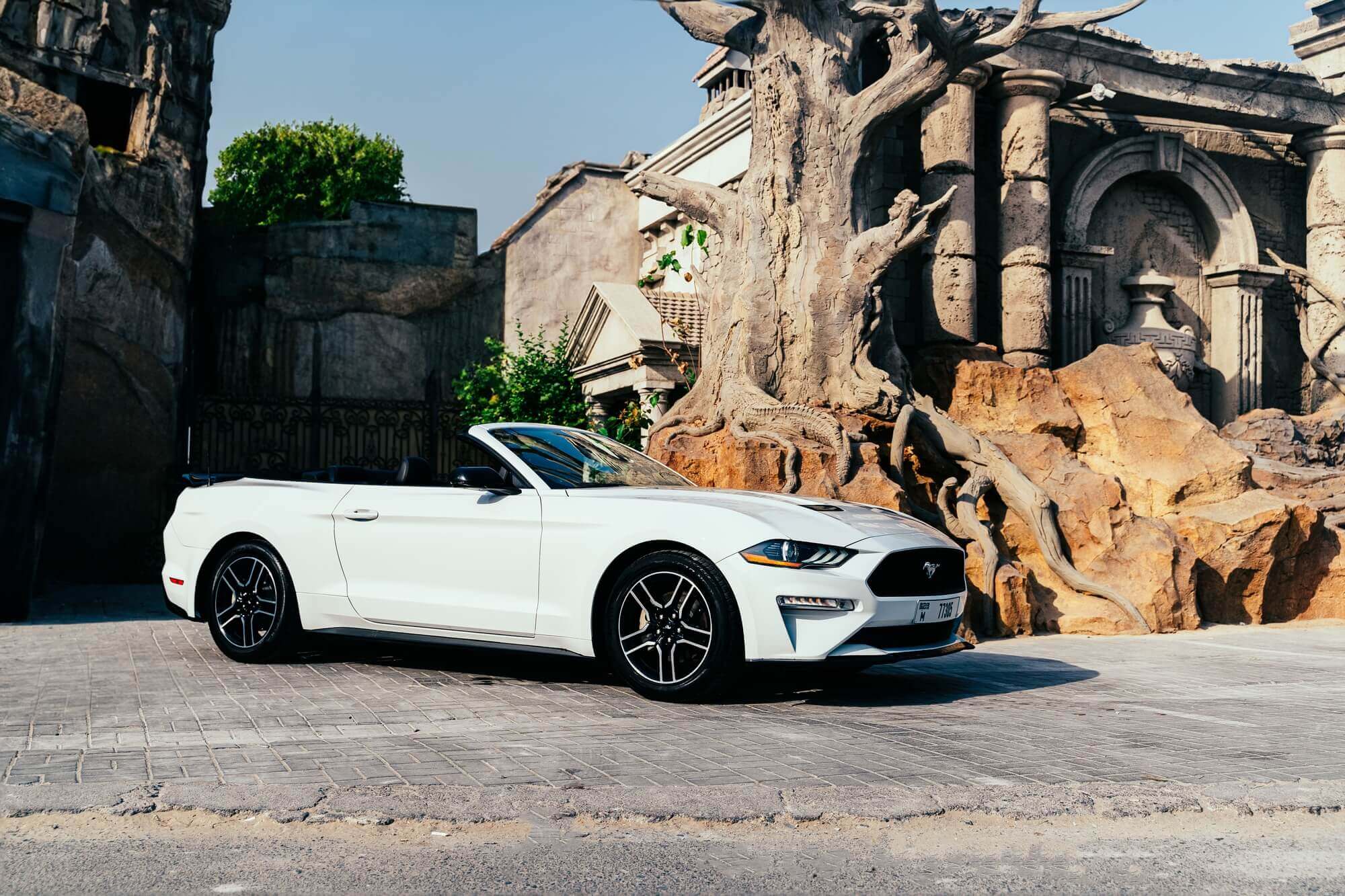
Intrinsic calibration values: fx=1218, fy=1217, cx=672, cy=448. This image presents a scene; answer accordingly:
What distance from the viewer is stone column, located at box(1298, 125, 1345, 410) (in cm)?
1920

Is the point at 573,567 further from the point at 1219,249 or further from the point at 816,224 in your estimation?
the point at 1219,249

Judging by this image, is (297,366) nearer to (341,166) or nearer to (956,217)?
(956,217)

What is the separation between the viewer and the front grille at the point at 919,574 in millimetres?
5965

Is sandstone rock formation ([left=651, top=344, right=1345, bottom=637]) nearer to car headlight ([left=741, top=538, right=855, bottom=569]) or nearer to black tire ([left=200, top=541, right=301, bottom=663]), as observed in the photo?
car headlight ([left=741, top=538, right=855, bottom=569])

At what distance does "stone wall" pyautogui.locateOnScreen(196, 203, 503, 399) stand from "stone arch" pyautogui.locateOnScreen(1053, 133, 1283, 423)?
998cm

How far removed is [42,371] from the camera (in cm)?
963

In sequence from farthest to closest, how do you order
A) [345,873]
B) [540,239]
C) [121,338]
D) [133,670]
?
[540,239], [121,338], [133,670], [345,873]

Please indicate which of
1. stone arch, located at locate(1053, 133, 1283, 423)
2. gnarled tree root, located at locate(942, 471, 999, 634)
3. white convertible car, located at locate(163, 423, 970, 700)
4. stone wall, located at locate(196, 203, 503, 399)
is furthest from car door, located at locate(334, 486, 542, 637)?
stone arch, located at locate(1053, 133, 1283, 423)

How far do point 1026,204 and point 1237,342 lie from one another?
4823 mm

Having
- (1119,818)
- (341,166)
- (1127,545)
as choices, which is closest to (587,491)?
(1119,818)

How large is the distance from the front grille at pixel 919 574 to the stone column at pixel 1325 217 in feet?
50.5

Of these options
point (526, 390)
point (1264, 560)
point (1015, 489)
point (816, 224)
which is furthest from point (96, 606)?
point (1264, 560)

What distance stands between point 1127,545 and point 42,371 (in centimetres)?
931

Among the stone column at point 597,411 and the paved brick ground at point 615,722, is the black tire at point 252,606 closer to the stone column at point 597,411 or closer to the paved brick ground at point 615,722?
the paved brick ground at point 615,722
